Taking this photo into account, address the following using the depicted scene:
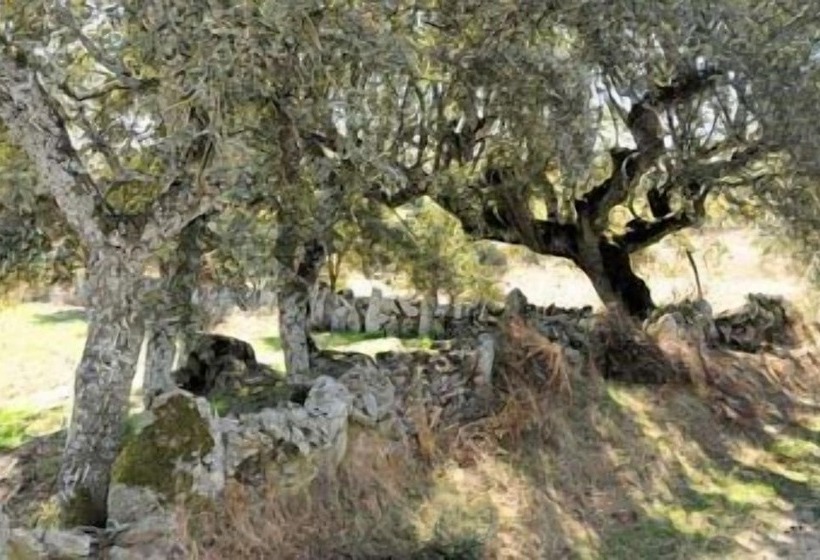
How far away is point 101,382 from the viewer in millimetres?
6145

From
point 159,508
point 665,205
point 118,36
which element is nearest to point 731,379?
point 665,205

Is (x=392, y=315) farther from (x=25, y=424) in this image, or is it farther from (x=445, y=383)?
(x=25, y=424)

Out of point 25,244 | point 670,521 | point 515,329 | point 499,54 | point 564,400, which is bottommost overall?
point 670,521

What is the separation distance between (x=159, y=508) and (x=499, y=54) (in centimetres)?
427

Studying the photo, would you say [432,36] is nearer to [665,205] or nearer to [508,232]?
[508,232]

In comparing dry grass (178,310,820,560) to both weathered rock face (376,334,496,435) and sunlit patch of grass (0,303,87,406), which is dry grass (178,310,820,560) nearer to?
weathered rock face (376,334,496,435)

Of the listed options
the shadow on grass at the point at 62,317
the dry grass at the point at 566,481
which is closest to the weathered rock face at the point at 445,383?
the dry grass at the point at 566,481

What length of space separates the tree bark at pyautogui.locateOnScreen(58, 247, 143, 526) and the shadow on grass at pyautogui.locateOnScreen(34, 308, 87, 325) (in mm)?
11483

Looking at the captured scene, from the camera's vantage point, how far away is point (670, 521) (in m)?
7.67

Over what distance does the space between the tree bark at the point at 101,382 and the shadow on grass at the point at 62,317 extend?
11.5 m

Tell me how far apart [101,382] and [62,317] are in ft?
41.3

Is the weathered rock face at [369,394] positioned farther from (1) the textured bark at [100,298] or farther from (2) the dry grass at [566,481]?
(1) the textured bark at [100,298]

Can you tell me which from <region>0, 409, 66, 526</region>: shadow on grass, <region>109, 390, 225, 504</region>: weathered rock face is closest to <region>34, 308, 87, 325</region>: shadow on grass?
<region>0, 409, 66, 526</region>: shadow on grass

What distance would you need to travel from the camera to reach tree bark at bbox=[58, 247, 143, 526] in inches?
241
